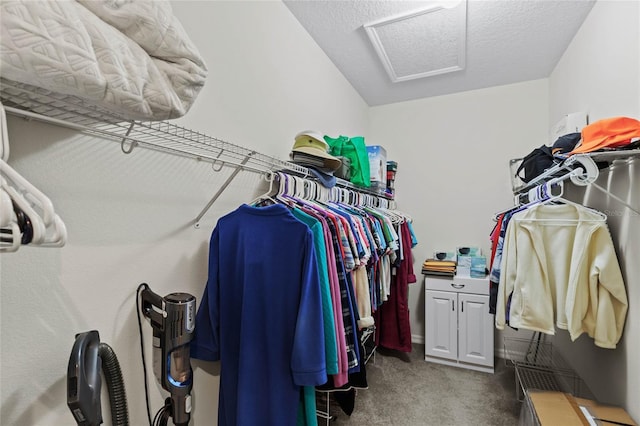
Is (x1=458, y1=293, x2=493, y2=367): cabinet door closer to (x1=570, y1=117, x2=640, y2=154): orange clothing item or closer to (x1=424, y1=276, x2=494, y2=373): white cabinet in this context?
(x1=424, y1=276, x2=494, y2=373): white cabinet

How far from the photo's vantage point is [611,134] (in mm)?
1309

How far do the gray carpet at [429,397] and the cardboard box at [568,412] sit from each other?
0.67 m

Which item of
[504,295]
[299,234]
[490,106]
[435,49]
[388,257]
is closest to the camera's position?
[299,234]

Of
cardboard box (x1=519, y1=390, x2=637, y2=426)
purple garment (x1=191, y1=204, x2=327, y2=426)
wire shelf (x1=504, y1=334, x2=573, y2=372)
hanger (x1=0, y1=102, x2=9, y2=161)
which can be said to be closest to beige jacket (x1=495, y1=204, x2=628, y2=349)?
cardboard box (x1=519, y1=390, x2=637, y2=426)

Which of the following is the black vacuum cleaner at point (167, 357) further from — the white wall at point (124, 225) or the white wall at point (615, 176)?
the white wall at point (615, 176)

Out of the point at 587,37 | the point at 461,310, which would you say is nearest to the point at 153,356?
the point at 461,310

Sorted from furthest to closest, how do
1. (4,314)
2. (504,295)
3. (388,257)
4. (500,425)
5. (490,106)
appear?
(490,106), (388,257), (500,425), (504,295), (4,314)

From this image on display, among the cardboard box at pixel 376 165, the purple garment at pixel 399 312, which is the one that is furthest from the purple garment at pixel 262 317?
the purple garment at pixel 399 312

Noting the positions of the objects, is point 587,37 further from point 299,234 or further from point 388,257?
point 299,234

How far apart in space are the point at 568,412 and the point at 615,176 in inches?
46.7

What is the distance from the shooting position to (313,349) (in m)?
1.11

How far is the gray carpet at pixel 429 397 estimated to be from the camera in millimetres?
2066

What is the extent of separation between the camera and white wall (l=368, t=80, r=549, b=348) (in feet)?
10.3

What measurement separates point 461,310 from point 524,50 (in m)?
2.33
